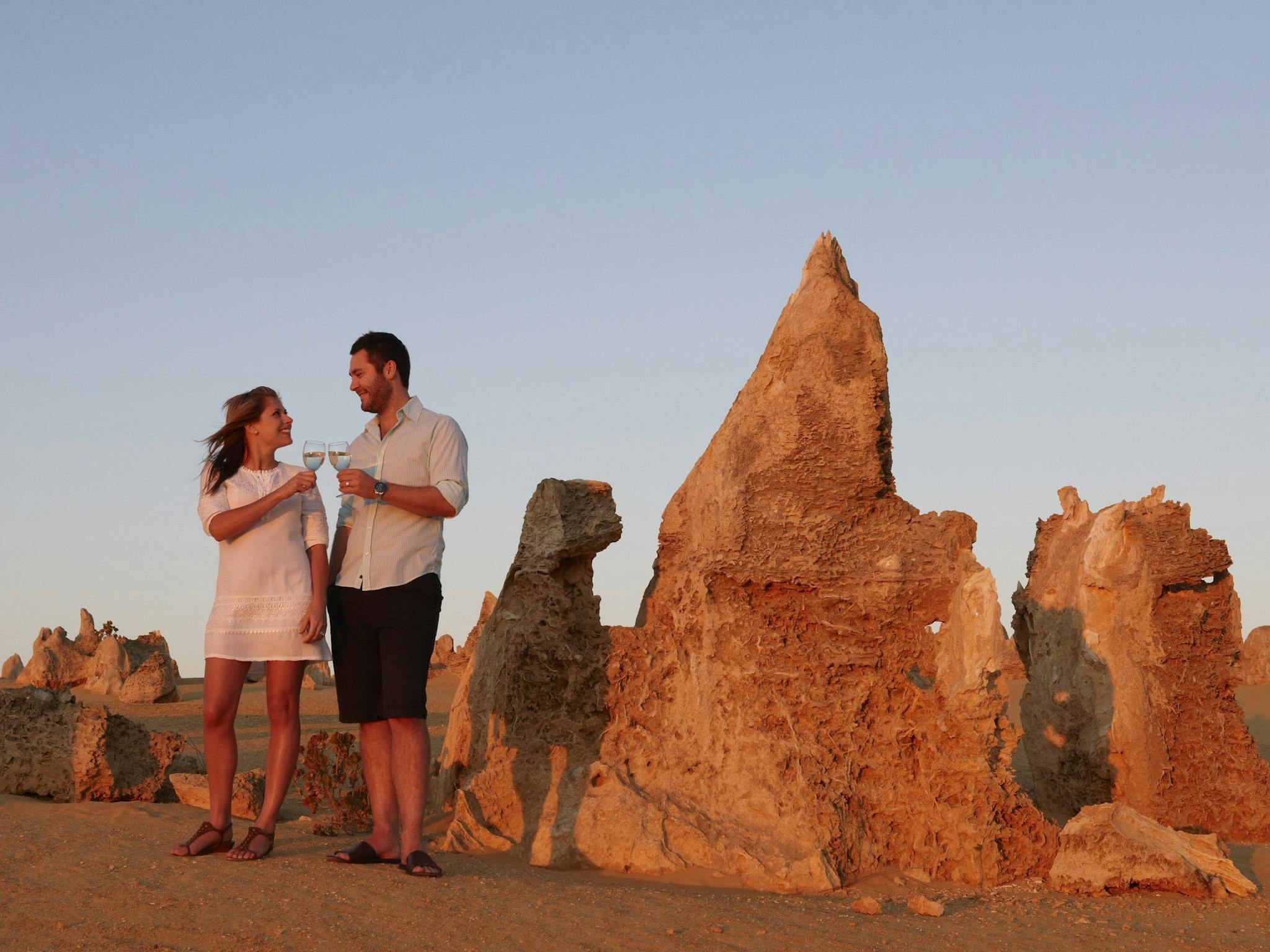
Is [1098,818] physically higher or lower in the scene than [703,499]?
lower

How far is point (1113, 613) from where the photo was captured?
8.56 metres

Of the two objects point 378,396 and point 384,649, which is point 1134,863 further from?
point 378,396

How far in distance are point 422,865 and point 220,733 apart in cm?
107

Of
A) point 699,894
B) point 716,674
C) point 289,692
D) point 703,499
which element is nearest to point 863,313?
point 703,499

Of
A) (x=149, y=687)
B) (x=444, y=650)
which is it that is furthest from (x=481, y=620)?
(x=444, y=650)

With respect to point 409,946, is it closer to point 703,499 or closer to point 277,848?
point 277,848

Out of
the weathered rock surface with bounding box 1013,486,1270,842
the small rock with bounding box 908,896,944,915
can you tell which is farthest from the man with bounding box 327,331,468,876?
the weathered rock surface with bounding box 1013,486,1270,842

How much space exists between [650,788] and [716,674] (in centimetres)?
74

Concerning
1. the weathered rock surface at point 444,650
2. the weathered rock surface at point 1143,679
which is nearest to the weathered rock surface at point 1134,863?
the weathered rock surface at point 1143,679

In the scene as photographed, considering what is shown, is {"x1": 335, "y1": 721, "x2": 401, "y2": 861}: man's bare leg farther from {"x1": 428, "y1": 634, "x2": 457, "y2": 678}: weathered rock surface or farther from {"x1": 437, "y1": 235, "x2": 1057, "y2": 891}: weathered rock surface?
{"x1": 428, "y1": 634, "x2": 457, "y2": 678}: weathered rock surface

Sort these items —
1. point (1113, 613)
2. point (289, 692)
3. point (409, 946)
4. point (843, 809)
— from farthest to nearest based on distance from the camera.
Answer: point (1113, 613)
point (843, 809)
point (289, 692)
point (409, 946)

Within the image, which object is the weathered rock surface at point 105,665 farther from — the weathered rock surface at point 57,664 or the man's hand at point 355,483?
the man's hand at point 355,483

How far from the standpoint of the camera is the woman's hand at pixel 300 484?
205 inches

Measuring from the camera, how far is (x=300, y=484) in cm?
522
